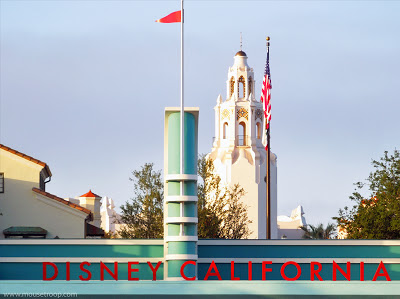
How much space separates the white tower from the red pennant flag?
362 ft

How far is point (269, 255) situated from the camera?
37.6 m

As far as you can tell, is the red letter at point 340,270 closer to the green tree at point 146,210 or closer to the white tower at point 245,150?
the green tree at point 146,210

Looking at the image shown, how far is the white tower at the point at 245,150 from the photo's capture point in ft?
493

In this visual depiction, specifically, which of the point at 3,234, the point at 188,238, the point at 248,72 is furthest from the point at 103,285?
the point at 248,72

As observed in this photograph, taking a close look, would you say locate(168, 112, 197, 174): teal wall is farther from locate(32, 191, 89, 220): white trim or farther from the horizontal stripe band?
locate(32, 191, 89, 220): white trim

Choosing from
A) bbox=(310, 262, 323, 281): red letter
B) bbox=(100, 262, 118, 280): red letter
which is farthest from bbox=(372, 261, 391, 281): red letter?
bbox=(100, 262, 118, 280): red letter

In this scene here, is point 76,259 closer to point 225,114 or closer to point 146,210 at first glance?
point 146,210

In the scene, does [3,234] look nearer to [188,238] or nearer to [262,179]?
[188,238]

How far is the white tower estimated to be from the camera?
5915 inches

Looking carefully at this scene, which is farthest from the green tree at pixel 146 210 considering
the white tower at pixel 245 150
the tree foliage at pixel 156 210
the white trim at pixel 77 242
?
the white tower at pixel 245 150

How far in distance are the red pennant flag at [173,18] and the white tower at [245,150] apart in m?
110

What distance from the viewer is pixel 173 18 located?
38.3 meters

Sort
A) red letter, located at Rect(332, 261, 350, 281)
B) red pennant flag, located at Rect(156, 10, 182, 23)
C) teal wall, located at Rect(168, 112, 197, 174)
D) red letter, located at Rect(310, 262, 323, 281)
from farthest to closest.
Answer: red pennant flag, located at Rect(156, 10, 182, 23) → red letter, located at Rect(332, 261, 350, 281) → red letter, located at Rect(310, 262, 323, 281) → teal wall, located at Rect(168, 112, 197, 174)

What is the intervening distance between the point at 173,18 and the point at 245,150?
378 feet
